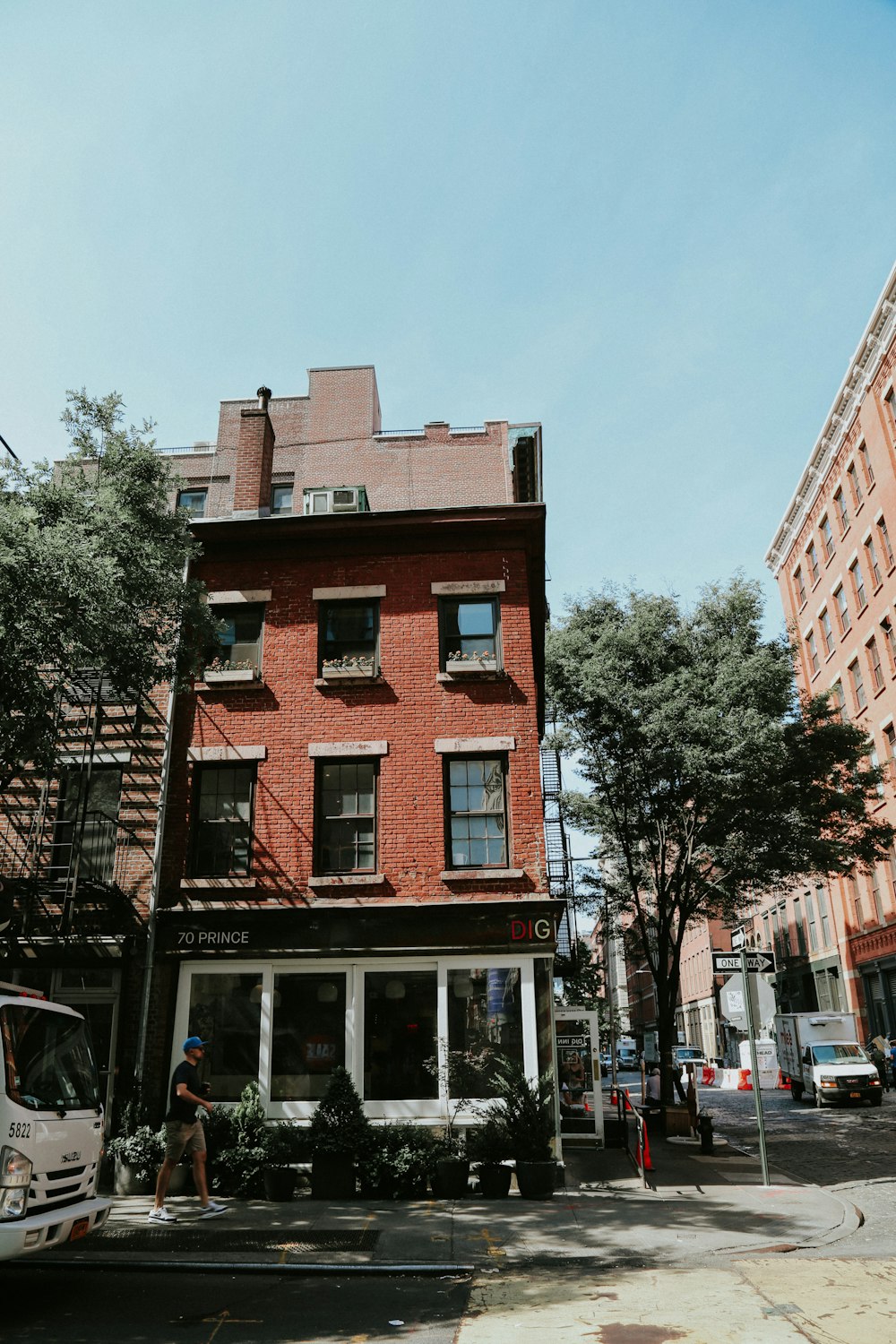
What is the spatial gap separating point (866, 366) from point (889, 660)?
11831mm

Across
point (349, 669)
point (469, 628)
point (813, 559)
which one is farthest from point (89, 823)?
point (813, 559)

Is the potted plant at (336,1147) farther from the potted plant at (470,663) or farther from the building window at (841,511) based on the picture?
the building window at (841,511)

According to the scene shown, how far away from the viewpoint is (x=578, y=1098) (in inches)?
786

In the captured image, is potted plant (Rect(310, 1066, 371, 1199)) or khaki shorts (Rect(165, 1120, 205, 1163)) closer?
khaki shorts (Rect(165, 1120, 205, 1163))

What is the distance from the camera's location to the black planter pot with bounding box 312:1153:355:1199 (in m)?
12.3

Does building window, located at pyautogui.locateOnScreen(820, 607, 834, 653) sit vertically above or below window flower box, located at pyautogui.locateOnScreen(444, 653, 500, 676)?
above

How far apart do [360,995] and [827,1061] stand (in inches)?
826

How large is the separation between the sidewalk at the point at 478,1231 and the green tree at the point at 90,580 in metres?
5.87

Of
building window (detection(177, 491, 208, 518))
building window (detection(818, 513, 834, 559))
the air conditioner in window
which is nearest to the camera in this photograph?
the air conditioner in window

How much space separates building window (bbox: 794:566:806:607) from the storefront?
3991cm

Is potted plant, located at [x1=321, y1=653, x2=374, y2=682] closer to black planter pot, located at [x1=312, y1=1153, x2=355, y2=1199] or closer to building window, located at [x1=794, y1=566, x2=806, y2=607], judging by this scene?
black planter pot, located at [x1=312, y1=1153, x2=355, y2=1199]

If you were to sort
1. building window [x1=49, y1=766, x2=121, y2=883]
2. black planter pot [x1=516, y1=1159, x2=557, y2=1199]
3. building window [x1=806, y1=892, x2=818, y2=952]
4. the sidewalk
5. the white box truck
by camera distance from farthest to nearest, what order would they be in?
building window [x1=806, y1=892, x2=818, y2=952], the white box truck, building window [x1=49, y1=766, x2=121, y2=883], black planter pot [x1=516, y1=1159, x2=557, y2=1199], the sidewalk

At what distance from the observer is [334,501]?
17.6 meters

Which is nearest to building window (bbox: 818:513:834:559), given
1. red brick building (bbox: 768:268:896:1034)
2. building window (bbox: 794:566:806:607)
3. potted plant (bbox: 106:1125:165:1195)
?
red brick building (bbox: 768:268:896:1034)
